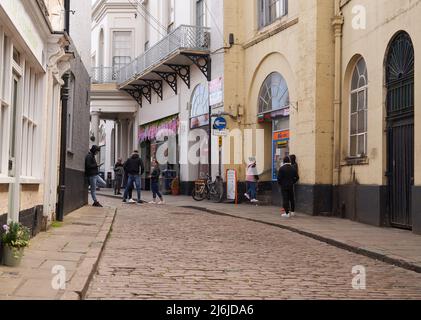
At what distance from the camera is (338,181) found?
Answer: 15680mm

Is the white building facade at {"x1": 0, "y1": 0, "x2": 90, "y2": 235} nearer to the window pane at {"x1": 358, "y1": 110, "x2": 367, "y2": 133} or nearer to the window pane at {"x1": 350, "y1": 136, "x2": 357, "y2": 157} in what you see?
the window pane at {"x1": 358, "y1": 110, "x2": 367, "y2": 133}

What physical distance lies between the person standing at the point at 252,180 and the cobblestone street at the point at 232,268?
7.07 m

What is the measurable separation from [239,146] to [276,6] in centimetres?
490

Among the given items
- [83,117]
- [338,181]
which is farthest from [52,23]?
[338,181]

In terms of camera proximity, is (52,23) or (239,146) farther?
(239,146)

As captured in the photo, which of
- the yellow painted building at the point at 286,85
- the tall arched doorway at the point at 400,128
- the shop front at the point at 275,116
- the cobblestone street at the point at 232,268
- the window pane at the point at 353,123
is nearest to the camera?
the cobblestone street at the point at 232,268

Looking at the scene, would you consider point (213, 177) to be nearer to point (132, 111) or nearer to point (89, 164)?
point (89, 164)

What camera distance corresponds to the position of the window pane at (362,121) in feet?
47.5

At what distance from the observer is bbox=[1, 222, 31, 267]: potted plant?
273 inches

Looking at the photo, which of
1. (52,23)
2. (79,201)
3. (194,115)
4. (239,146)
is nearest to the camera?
(52,23)

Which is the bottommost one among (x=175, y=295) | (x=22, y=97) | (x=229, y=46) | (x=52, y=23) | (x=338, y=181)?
(x=175, y=295)

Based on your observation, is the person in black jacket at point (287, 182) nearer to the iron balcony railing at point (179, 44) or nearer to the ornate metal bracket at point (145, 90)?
the iron balcony railing at point (179, 44)

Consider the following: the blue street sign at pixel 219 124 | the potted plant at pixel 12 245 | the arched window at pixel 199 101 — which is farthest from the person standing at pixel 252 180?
the potted plant at pixel 12 245

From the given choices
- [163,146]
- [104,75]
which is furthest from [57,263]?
[104,75]
